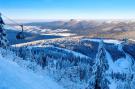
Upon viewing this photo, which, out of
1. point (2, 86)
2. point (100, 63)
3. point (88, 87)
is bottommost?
point (88, 87)

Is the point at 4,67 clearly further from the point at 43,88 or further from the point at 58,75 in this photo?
the point at 58,75

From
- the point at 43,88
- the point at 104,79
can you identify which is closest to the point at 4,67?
the point at 43,88

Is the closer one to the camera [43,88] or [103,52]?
[43,88]

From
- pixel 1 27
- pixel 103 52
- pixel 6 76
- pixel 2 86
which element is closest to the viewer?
pixel 2 86

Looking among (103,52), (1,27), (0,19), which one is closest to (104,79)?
(103,52)

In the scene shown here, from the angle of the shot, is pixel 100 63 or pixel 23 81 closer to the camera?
pixel 23 81

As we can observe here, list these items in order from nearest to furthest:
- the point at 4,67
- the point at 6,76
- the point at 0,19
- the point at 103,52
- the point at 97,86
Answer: the point at 6,76, the point at 4,67, the point at 103,52, the point at 97,86, the point at 0,19

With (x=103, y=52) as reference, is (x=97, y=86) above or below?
below

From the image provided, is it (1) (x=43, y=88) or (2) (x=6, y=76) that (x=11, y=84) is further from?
(1) (x=43, y=88)

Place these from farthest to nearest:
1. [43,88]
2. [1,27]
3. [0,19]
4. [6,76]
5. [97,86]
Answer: [1,27], [0,19], [97,86], [43,88], [6,76]
